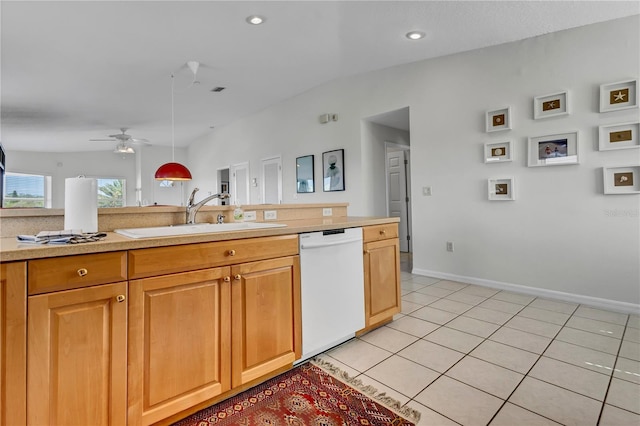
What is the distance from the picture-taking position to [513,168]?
331 centimetres

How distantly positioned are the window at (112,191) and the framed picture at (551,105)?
9711 millimetres

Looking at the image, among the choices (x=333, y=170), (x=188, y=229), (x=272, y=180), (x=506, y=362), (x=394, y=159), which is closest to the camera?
(x=188, y=229)

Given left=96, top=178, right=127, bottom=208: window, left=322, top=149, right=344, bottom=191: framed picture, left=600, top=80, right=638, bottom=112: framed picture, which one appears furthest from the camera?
left=96, top=178, right=127, bottom=208: window

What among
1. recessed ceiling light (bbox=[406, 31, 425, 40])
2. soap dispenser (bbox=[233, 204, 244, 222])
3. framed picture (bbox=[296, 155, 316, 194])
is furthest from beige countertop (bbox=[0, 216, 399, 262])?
framed picture (bbox=[296, 155, 316, 194])

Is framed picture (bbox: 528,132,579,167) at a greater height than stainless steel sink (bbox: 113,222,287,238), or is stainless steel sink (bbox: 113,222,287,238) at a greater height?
framed picture (bbox: 528,132,579,167)

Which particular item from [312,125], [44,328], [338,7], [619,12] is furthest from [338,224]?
[312,125]

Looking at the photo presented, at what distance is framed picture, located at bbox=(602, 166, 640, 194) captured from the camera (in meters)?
2.62

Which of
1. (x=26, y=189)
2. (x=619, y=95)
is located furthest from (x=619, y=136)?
(x=26, y=189)

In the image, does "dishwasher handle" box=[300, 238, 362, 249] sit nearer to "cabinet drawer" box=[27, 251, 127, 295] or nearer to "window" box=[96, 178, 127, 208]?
"cabinet drawer" box=[27, 251, 127, 295]

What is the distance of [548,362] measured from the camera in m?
1.92

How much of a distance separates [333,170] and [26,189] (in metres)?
8.29

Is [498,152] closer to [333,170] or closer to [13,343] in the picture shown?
[333,170]

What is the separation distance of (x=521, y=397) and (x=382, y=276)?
3.50 ft

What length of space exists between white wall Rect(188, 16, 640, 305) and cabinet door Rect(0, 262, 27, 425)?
3823 mm
